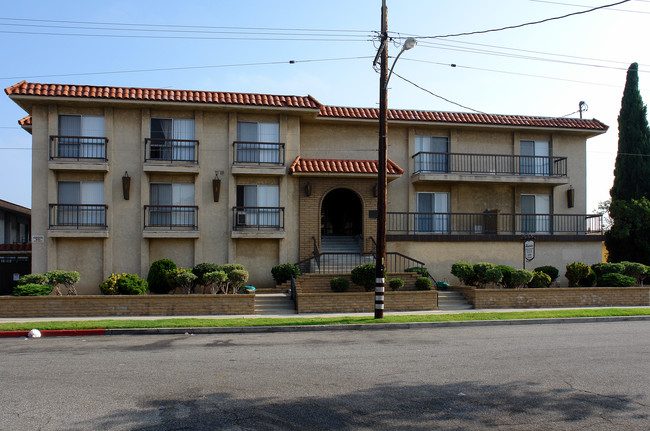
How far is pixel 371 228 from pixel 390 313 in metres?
5.70

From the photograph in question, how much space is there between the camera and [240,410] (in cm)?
645

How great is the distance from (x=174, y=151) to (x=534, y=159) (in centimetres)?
1672

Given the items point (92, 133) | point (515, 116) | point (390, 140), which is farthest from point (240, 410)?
point (515, 116)

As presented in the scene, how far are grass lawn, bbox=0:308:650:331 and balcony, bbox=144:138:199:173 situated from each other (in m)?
7.77

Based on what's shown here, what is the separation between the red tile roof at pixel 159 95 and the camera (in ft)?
67.1

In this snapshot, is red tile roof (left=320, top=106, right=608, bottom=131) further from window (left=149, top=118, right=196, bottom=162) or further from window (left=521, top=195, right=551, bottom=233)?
window (left=149, top=118, right=196, bottom=162)

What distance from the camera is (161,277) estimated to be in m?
19.4

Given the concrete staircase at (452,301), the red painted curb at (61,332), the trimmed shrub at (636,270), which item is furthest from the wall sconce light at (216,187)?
the trimmed shrub at (636,270)

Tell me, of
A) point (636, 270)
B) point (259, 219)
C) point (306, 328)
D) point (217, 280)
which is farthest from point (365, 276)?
point (636, 270)

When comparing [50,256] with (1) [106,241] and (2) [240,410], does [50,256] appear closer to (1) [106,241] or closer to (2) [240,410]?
(1) [106,241]

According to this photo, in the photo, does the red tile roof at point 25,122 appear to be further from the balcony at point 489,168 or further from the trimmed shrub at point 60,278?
the balcony at point 489,168

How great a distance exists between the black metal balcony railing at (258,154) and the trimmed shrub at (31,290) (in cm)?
852

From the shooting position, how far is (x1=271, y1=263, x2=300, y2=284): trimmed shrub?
2073 centimetres

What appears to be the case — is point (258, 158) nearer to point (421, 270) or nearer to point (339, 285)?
point (339, 285)
